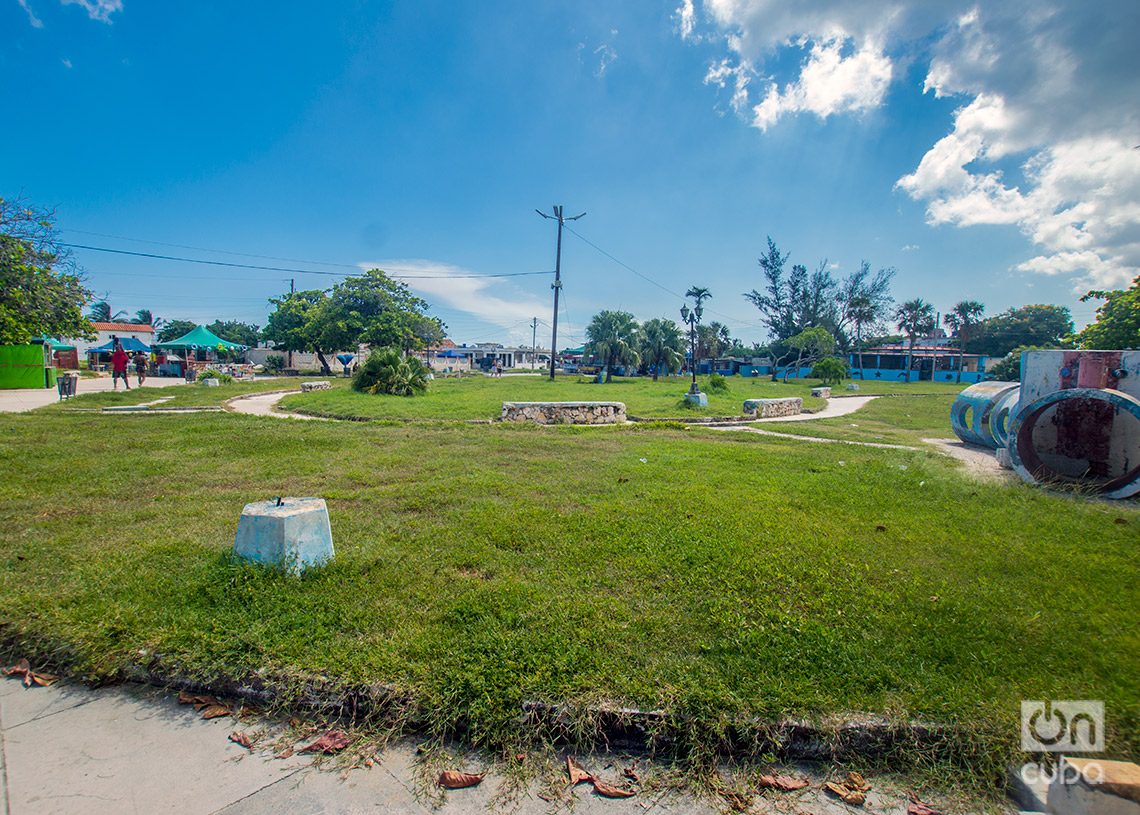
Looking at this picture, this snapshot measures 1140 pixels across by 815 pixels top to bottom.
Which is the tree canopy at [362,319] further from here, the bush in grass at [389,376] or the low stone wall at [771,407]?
the low stone wall at [771,407]

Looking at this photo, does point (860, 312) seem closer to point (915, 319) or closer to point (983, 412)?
point (915, 319)

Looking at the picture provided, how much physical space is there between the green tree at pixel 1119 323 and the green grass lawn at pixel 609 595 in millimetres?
17445

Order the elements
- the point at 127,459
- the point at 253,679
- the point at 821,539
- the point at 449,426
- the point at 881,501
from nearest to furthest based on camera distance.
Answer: the point at 253,679, the point at 821,539, the point at 881,501, the point at 127,459, the point at 449,426

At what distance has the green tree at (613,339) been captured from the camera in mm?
44531

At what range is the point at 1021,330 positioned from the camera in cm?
6612

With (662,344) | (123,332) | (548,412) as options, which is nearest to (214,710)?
(548,412)

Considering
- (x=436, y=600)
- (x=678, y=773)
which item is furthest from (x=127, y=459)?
(x=678, y=773)

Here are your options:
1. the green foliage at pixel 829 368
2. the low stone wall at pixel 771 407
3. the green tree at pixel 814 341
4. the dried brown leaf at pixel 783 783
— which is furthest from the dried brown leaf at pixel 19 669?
the green tree at pixel 814 341

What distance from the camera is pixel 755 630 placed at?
9.12 feet

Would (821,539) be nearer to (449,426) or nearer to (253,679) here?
(253,679)

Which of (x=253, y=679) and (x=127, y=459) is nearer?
(x=253, y=679)

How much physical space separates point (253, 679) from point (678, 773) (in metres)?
1.99

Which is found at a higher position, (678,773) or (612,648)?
(612,648)

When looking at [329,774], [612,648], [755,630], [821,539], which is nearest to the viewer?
[329,774]
